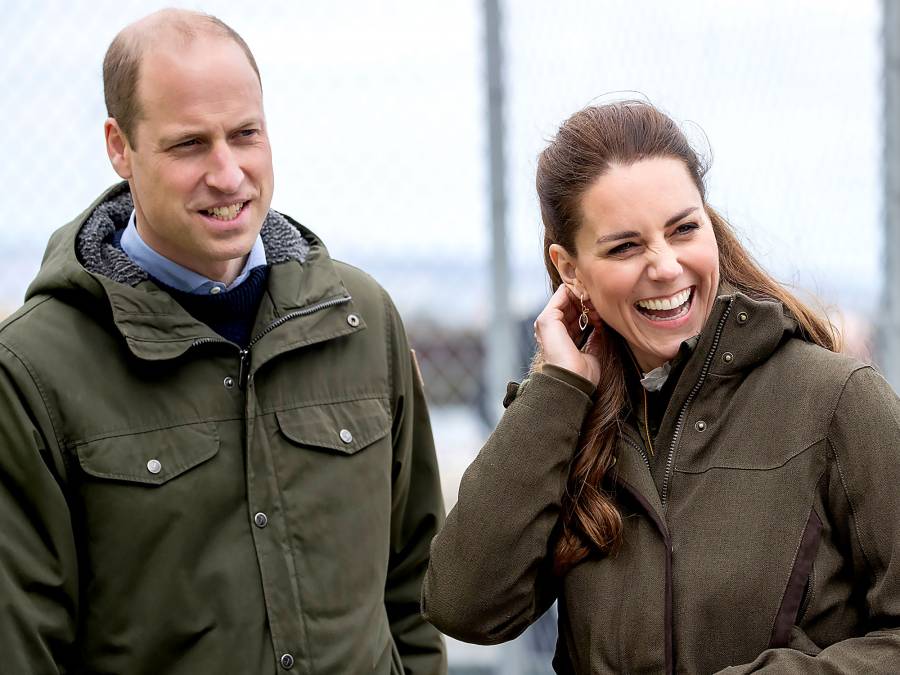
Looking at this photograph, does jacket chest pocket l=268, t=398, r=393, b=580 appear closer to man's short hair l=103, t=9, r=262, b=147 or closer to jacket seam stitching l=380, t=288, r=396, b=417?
jacket seam stitching l=380, t=288, r=396, b=417

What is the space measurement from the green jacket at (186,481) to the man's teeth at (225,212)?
0.19 meters

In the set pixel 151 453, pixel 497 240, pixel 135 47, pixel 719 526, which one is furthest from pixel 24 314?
pixel 497 240

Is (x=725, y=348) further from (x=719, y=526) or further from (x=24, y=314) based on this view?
(x=24, y=314)

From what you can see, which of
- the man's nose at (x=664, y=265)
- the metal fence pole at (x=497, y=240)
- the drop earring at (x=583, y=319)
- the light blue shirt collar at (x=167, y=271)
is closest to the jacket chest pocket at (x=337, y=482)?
the light blue shirt collar at (x=167, y=271)

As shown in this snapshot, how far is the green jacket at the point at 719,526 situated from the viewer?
199cm

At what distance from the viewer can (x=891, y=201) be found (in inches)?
165

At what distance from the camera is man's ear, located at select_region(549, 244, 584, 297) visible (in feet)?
7.92

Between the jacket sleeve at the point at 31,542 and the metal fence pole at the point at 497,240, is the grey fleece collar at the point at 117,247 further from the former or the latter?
the metal fence pole at the point at 497,240

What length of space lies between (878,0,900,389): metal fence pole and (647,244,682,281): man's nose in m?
2.18

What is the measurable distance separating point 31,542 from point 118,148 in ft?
2.61

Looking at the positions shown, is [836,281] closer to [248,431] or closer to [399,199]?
[399,199]

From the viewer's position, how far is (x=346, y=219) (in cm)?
374

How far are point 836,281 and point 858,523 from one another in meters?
2.38

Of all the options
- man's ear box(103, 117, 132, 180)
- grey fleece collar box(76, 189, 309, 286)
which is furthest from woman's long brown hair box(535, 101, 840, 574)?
man's ear box(103, 117, 132, 180)
